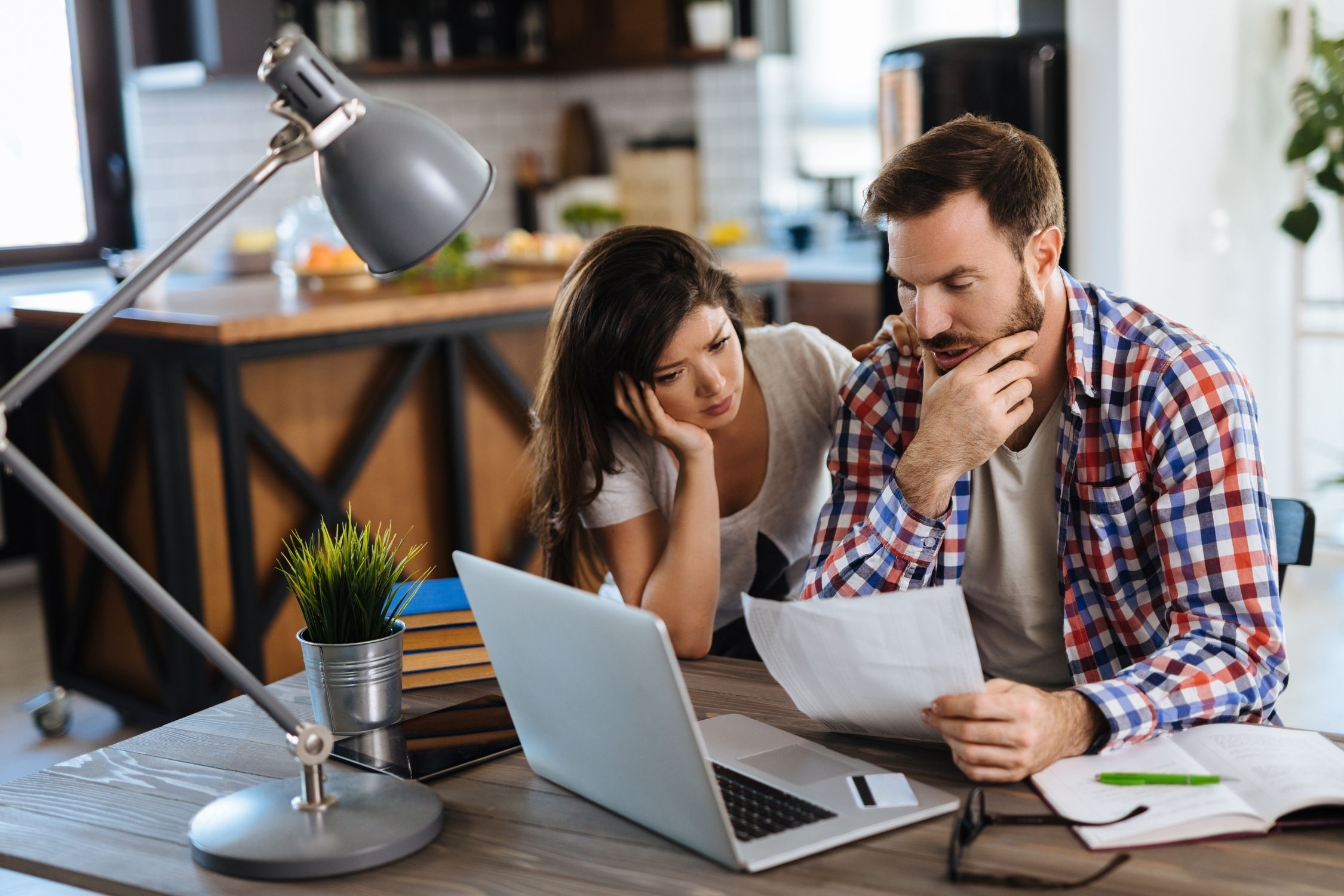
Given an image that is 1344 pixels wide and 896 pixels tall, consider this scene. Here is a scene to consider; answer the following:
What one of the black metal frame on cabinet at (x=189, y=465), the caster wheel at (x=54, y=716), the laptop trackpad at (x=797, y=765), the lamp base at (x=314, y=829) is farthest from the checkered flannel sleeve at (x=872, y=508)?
the caster wheel at (x=54, y=716)

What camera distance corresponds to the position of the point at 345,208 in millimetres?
1286

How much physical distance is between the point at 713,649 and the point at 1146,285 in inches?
89.7

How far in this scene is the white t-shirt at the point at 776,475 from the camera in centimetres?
215

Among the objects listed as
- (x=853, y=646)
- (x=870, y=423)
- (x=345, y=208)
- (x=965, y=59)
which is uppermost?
(x=965, y=59)

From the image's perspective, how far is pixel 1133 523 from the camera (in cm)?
167

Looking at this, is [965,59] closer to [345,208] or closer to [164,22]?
[345,208]

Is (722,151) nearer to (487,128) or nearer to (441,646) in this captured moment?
(487,128)

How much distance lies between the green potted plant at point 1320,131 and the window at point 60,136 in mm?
4282

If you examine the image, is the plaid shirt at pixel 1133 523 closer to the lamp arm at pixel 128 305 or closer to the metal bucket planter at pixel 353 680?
the metal bucket planter at pixel 353 680

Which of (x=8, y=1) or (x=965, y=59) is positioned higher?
(x=8, y=1)

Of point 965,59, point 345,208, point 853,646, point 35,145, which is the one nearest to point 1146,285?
point 965,59

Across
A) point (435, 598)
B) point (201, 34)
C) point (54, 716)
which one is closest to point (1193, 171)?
point (435, 598)

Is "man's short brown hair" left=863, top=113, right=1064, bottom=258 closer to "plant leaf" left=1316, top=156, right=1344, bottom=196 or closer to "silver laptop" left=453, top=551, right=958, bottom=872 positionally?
"silver laptop" left=453, top=551, right=958, bottom=872

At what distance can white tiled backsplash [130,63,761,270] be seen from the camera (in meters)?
5.52
